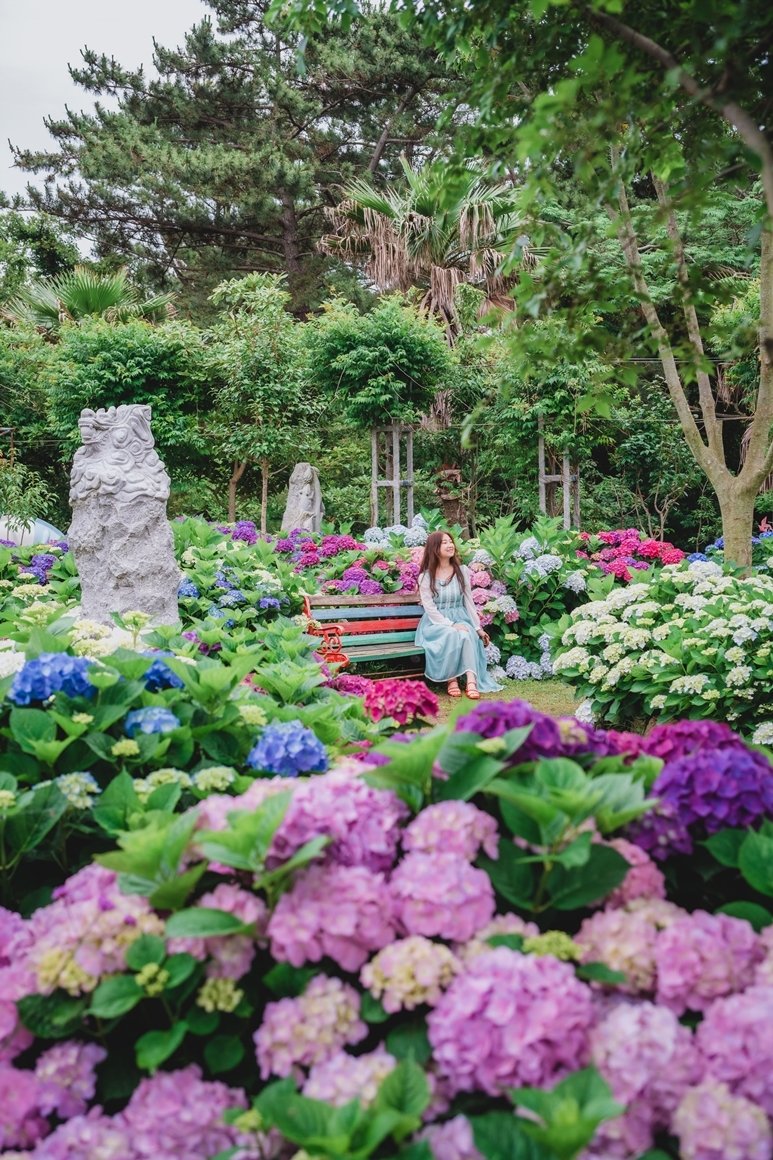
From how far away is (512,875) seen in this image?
4.02 feet

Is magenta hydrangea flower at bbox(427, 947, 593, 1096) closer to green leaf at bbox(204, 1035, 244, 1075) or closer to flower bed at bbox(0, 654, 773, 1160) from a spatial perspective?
flower bed at bbox(0, 654, 773, 1160)

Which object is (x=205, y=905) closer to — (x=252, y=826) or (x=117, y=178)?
(x=252, y=826)

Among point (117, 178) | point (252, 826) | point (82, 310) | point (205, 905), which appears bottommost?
point (205, 905)

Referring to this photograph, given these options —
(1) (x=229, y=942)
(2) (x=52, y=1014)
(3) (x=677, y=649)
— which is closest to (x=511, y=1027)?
(1) (x=229, y=942)

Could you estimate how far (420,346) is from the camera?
10.9 metres

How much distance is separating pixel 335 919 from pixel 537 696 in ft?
19.5

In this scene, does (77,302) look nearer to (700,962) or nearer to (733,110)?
(733,110)

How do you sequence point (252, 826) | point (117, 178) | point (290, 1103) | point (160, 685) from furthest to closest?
point (117, 178) < point (160, 685) < point (252, 826) < point (290, 1103)

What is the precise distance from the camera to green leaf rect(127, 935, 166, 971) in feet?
3.78

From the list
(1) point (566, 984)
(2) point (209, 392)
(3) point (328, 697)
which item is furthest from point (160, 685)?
(2) point (209, 392)

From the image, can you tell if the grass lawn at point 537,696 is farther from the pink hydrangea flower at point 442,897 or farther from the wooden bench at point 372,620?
the pink hydrangea flower at point 442,897

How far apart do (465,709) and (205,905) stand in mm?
538

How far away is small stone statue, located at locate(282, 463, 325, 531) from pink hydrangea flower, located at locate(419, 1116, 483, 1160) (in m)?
9.04

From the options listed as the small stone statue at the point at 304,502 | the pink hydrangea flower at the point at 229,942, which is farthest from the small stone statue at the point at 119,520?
the small stone statue at the point at 304,502
